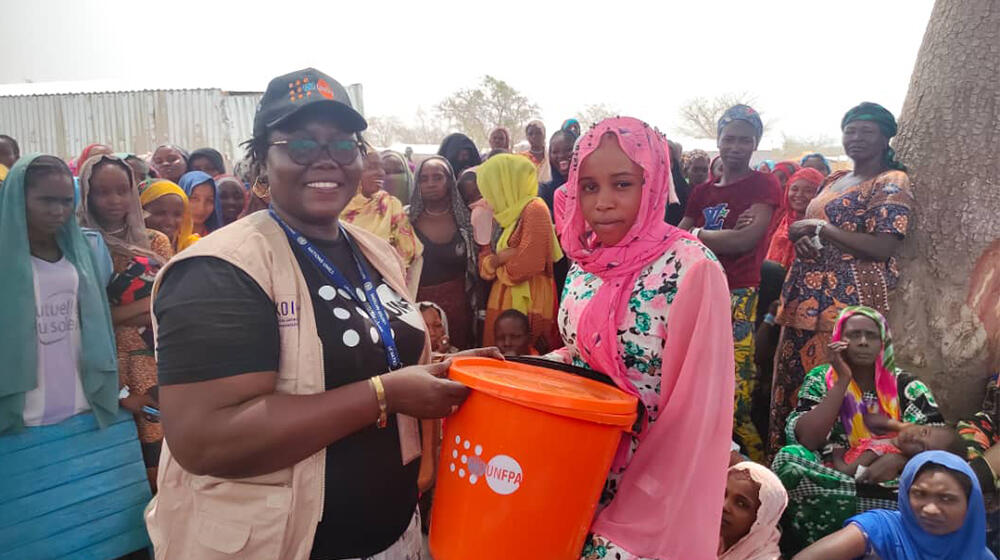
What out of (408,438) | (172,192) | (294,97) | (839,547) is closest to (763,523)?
(839,547)

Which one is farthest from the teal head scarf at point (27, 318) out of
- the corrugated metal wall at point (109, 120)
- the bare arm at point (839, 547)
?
the corrugated metal wall at point (109, 120)

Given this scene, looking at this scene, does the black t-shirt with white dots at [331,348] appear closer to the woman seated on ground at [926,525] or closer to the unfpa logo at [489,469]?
the unfpa logo at [489,469]

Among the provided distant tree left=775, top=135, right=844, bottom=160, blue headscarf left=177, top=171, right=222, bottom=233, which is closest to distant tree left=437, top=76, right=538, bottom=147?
distant tree left=775, top=135, right=844, bottom=160

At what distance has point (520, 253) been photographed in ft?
14.4

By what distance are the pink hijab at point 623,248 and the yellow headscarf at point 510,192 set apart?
2.54m

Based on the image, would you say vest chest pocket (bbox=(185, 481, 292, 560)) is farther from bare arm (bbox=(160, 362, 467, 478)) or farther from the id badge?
the id badge

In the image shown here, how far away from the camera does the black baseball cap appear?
54.9 inches

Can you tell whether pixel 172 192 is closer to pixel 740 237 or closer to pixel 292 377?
pixel 292 377

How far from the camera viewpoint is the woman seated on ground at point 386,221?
14.5 ft

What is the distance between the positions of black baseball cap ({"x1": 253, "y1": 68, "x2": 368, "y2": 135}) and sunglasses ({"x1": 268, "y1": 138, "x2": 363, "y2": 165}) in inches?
2.3

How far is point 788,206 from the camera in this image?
18.6 ft

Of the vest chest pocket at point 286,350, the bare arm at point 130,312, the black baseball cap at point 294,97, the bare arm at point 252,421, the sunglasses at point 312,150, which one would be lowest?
the bare arm at point 130,312

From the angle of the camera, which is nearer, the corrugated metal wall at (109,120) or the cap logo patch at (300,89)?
the cap logo patch at (300,89)

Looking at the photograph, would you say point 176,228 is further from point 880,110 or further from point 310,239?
point 880,110
